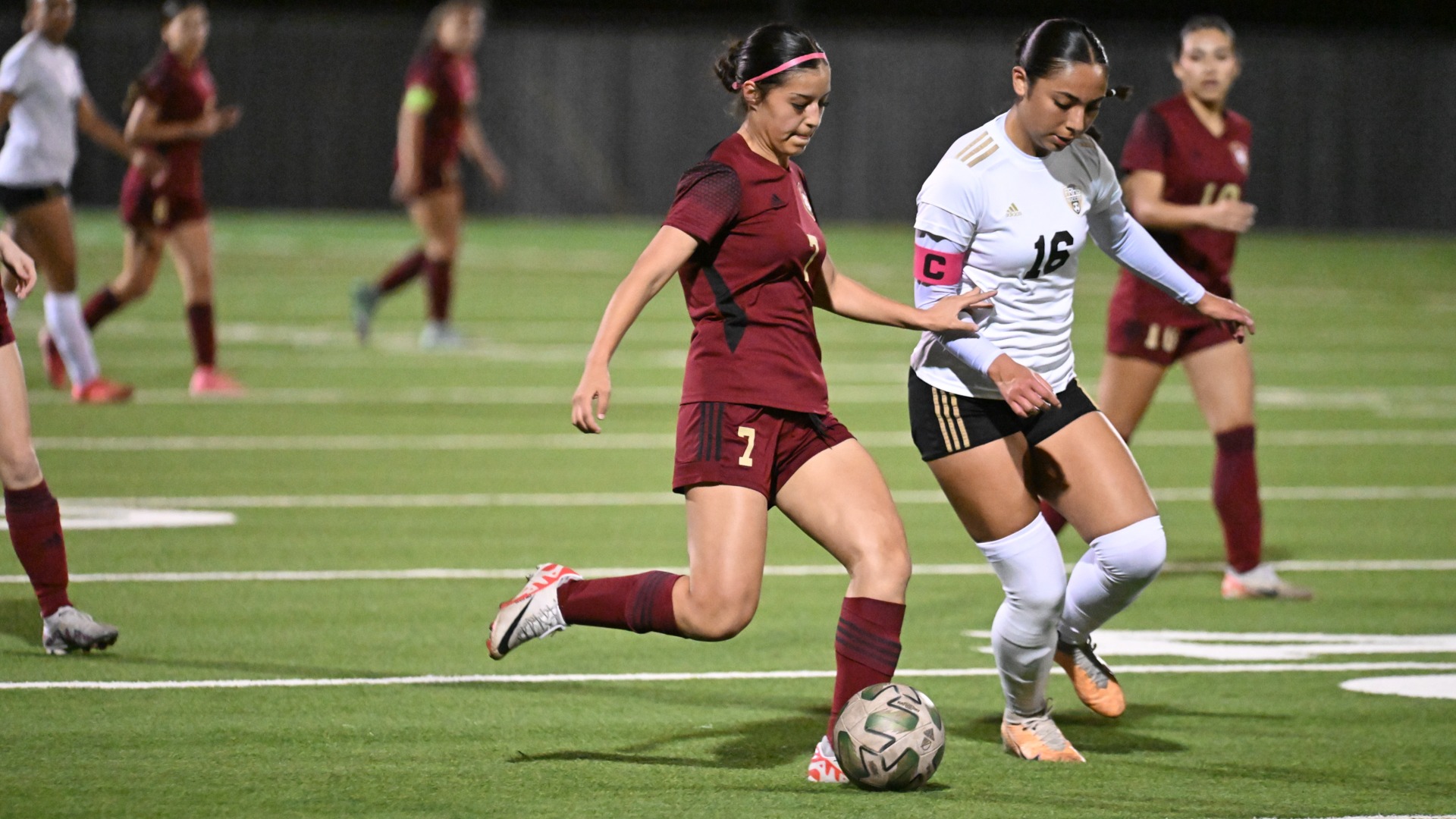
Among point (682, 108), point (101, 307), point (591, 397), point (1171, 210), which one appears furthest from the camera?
point (682, 108)

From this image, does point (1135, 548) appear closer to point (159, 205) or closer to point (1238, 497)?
point (1238, 497)

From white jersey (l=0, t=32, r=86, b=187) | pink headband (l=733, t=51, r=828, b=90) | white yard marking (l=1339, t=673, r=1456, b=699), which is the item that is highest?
pink headband (l=733, t=51, r=828, b=90)

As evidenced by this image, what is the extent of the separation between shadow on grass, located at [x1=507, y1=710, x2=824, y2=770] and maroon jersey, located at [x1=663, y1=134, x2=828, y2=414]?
106cm

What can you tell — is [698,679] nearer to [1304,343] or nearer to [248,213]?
[1304,343]

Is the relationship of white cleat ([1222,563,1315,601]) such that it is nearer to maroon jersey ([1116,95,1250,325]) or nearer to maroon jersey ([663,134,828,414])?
maroon jersey ([1116,95,1250,325])

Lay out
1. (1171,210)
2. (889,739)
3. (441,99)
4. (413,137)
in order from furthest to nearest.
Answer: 1. (441,99)
2. (413,137)
3. (1171,210)
4. (889,739)

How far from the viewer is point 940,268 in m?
5.80

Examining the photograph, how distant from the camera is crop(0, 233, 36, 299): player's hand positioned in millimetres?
6504

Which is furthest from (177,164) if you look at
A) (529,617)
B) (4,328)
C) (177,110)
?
(529,617)

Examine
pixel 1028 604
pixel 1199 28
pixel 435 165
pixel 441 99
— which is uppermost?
pixel 1199 28

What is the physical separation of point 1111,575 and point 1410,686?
1662mm

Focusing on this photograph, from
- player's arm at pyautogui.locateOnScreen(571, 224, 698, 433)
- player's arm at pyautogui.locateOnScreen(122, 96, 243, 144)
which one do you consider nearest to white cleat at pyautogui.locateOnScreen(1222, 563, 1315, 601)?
player's arm at pyautogui.locateOnScreen(571, 224, 698, 433)

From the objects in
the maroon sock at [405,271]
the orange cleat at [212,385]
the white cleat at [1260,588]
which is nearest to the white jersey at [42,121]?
the orange cleat at [212,385]

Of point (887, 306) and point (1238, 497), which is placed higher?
point (887, 306)
